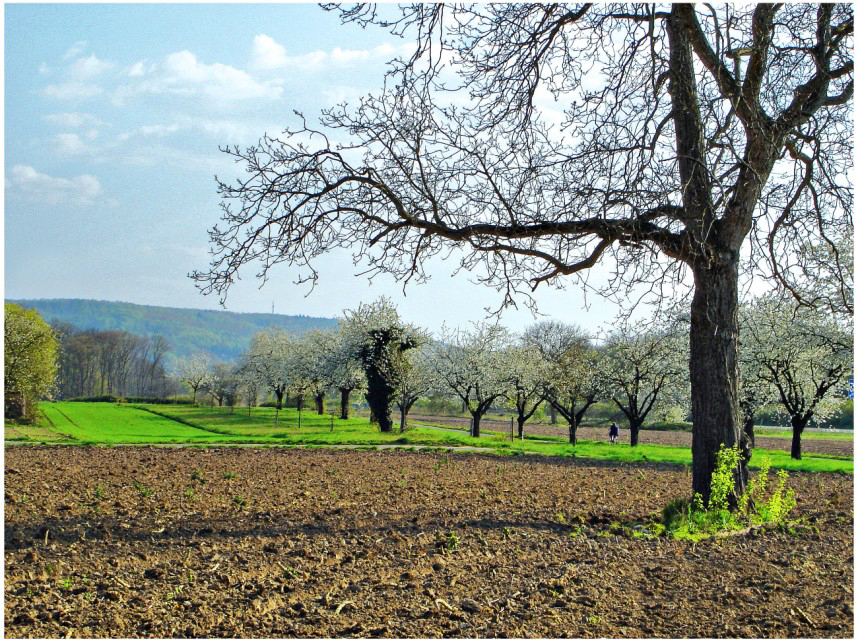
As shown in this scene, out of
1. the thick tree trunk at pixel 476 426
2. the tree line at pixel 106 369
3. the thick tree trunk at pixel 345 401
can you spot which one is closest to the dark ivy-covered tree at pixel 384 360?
the thick tree trunk at pixel 476 426

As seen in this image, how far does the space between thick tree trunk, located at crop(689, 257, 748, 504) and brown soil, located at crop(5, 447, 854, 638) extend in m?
1.15

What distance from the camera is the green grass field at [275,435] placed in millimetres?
21703

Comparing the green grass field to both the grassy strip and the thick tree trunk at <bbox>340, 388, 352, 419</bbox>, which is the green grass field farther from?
the thick tree trunk at <bbox>340, 388, 352, 419</bbox>

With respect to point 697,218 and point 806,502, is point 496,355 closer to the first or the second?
point 806,502

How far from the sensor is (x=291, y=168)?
8836 millimetres

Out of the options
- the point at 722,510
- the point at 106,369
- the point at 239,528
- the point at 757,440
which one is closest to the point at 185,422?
the point at 757,440

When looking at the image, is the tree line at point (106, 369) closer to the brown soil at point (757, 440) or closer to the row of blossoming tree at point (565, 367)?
the row of blossoming tree at point (565, 367)

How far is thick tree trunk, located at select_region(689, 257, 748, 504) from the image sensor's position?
8.42 meters

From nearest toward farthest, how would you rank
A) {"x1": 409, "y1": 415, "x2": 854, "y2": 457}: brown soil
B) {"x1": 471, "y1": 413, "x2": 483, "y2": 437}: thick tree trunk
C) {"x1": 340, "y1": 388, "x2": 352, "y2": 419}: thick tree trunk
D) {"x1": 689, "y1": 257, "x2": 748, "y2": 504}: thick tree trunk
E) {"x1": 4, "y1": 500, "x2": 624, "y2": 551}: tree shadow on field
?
{"x1": 4, "y1": 500, "x2": 624, "y2": 551}: tree shadow on field → {"x1": 689, "y1": 257, "x2": 748, "y2": 504}: thick tree trunk → {"x1": 409, "y1": 415, "x2": 854, "y2": 457}: brown soil → {"x1": 471, "y1": 413, "x2": 483, "y2": 437}: thick tree trunk → {"x1": 340, "y1": 388, "x2": 352, "y2": 419}: thick tree trunk

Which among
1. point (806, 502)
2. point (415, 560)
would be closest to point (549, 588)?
point (415, 560)

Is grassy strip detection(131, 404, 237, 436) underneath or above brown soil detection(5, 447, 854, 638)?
underneath

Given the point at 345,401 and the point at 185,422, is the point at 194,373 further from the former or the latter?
the point at 345,401

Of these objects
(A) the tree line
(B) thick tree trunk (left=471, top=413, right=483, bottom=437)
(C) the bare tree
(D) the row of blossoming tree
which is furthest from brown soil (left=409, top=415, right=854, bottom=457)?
(A) the tree line

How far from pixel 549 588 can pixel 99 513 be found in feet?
19.7
